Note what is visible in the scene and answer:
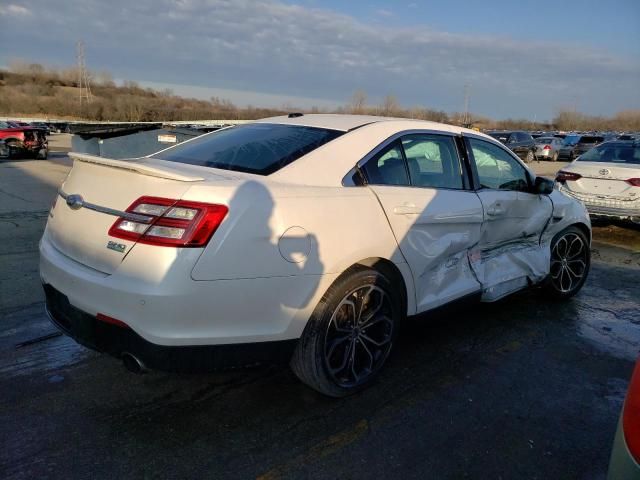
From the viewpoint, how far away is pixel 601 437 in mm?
2881

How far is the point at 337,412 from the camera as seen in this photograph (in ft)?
9.80

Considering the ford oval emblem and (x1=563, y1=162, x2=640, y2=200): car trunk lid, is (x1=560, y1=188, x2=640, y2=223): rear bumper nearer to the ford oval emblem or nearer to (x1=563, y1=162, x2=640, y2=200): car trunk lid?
(x1=563, y1=162, x2=640, y2=200): car trunk lid

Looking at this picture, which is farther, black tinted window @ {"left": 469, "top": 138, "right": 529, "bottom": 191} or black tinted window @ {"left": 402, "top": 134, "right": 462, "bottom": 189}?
black tinted window @ {"left": 469, "top": 138, "right": 529, "bottom": 191}

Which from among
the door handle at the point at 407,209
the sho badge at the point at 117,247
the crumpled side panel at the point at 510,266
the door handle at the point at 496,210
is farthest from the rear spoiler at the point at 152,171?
the door handle at the point at 496,210

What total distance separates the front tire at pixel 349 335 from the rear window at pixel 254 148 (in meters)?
0.77

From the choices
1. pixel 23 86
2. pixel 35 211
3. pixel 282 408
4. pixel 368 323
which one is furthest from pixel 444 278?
pixel 23 86

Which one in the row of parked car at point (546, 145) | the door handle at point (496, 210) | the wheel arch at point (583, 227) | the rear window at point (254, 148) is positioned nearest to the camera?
the rear window at point (254, 148)

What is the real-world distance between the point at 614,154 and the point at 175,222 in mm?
9064

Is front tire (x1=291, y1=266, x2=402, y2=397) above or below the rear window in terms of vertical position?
below

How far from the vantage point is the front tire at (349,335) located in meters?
2.84

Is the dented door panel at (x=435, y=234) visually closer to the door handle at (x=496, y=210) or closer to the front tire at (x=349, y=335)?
the door handle at (x=496, y=210)

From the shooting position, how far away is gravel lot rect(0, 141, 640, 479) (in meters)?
2.52

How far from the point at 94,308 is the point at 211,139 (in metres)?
1.59

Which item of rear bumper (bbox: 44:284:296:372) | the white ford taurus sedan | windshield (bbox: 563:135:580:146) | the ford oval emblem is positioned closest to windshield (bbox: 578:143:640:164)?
the white ford taurus sedan
